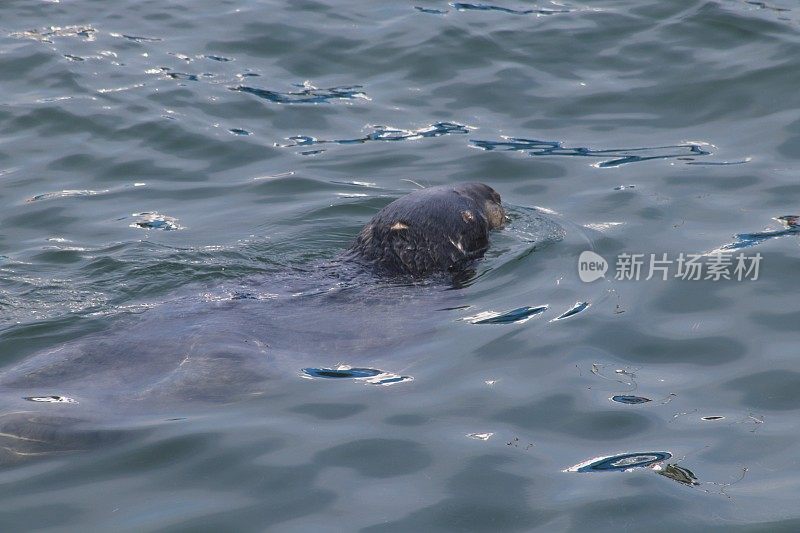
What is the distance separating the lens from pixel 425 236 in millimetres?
8008

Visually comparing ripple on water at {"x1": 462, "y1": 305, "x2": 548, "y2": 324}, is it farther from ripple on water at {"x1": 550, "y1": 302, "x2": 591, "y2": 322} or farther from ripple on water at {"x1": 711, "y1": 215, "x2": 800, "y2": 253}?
ripple on water at {"x1": 711, "y1": 215, "x2": 800, "y2": 253}

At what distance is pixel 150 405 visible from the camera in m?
5.99

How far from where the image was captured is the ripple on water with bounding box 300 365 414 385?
6367 millimetres

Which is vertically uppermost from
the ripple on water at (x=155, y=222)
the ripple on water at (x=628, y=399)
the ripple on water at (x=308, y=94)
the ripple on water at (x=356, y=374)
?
the ripple on water at (x=308, y=94)

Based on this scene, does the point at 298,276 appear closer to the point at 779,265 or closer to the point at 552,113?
the point at 779,265

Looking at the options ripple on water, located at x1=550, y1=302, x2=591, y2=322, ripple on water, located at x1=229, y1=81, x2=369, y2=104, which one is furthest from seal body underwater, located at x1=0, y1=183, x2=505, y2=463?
ripple on water, located at x1=229, y1=81, x2=369, y2=104

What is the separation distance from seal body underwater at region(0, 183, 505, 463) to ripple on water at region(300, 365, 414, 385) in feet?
0.27

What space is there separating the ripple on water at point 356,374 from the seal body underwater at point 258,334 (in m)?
0.08

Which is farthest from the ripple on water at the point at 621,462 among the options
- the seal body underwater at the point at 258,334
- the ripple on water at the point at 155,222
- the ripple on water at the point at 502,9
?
the ripple on water at the point at 502,9

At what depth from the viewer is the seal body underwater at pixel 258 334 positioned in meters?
5.95

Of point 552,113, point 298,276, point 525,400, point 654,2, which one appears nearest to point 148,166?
point 298,276

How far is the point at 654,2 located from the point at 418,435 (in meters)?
9.21

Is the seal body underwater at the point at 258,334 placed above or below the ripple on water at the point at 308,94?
below

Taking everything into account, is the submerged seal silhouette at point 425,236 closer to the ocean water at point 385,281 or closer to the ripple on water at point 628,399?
the ocean water at point 385,281
